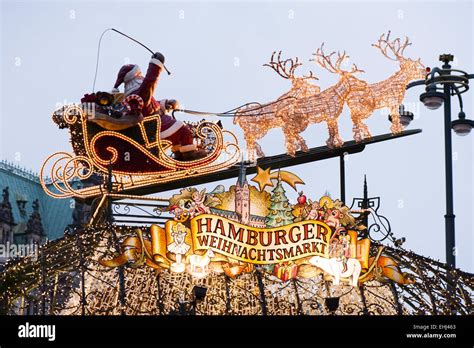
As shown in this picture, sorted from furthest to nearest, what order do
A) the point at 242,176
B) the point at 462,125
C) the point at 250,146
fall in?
the point at 250,146 → the point at 462,125 → the point at 242,176

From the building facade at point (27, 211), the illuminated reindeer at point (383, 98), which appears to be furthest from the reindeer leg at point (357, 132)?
the building facade at point (27, 211)

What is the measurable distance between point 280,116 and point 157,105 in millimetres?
3026

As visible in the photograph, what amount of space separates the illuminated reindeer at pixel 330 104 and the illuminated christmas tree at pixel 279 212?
320cm

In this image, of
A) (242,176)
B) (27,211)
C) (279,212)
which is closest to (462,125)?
(279,212)

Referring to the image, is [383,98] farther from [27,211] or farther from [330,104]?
[27,211]

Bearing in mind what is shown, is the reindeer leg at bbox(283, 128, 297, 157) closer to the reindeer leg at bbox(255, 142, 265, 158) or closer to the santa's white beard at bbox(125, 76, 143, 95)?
the reindeer leg at bbox(255, 142, 265, 158)

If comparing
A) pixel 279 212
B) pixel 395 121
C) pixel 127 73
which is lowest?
pixel 279 212

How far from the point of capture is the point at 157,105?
27516mm

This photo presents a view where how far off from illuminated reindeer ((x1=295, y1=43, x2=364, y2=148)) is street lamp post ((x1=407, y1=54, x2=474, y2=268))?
186cm

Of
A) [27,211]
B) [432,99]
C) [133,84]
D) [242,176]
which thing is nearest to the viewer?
[432,99]

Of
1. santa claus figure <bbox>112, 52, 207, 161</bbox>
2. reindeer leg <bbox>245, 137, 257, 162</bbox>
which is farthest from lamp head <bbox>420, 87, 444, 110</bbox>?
santa claus figure <bbox>112, 52, 207, 161</bbox>

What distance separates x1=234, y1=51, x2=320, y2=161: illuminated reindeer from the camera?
1078 inches
